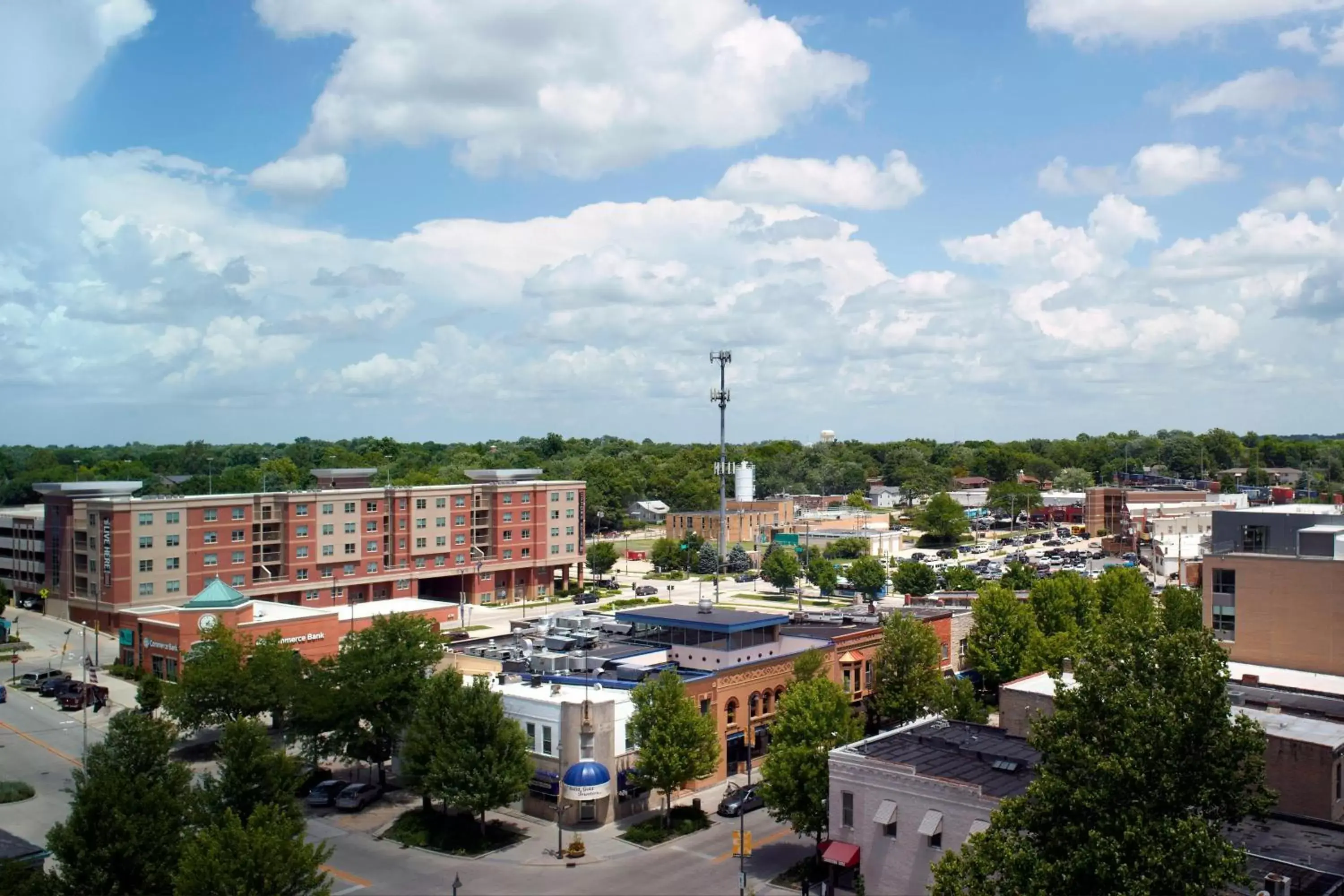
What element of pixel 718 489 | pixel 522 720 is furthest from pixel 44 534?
pixel 718 489

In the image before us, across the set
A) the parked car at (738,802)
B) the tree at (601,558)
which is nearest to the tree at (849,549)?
the tree at (601,558)

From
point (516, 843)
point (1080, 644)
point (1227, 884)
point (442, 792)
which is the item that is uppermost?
point (1080, 644)

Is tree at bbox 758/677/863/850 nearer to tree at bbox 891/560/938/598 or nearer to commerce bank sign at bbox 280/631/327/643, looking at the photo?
commerce bank sign at bbox 280/631/327/643

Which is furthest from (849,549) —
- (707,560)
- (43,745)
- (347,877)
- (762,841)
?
(347,877)

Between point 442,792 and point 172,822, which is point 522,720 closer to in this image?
point 442,792

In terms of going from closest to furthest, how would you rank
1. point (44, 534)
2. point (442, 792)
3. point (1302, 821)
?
point (1302, 821) < point (442, 792) < point (44, 534)

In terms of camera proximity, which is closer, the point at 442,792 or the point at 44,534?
the point at 442,792

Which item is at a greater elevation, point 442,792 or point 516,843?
point 442,792

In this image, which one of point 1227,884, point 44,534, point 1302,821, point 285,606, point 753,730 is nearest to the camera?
point 1227,884
